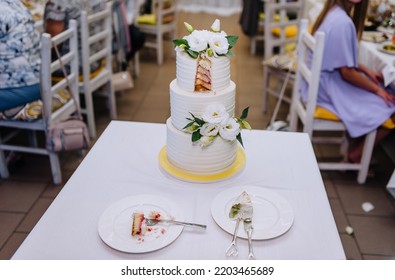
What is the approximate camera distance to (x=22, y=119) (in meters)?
2.30

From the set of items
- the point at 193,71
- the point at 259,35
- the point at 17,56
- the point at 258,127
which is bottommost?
the point at 258,127

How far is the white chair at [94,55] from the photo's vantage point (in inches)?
107

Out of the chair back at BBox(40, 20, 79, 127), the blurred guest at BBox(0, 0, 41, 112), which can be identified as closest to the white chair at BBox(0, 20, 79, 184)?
the chair back at BBox(40, 20, 79, 127)

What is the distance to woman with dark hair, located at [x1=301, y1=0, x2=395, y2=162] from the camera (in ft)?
7.19

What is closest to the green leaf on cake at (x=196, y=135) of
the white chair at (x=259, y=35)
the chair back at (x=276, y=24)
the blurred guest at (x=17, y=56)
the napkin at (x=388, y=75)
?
the blurred guest at (x=17, y=56)

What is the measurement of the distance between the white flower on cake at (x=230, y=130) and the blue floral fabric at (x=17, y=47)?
1.35 m

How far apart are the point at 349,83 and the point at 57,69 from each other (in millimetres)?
1592

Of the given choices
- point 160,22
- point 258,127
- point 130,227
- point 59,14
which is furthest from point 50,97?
point 160,22

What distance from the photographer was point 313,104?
2.29 m

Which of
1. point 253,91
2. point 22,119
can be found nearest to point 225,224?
point 22,119

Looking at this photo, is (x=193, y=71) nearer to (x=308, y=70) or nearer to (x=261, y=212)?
(x=261, y=212)

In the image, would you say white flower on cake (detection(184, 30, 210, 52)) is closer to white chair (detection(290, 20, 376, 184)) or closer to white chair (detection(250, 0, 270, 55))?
white chair (detection(290, 20, 376, 184))

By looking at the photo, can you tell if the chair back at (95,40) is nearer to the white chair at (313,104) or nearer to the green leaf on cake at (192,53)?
the white chair at (313,104)
